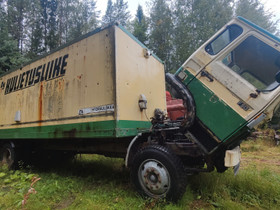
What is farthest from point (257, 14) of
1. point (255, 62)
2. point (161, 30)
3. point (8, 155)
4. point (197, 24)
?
point (8, 155)

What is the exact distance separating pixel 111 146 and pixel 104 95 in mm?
1153

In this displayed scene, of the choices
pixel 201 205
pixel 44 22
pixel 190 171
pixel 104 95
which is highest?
pixel 44 22

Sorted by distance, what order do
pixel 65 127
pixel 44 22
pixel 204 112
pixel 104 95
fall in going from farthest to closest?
pixel 44 22
pixel 65 127
pixel 104 95
pixel 204 112

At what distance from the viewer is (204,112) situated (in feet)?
8.92

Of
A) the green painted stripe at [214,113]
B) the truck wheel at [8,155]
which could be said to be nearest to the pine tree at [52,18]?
the truck wheel at [8,155]

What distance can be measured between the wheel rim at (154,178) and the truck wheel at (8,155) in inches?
167

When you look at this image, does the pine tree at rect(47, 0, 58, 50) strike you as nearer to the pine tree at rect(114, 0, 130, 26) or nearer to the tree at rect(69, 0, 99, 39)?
the tree at rect(69, 0, 99, 39)

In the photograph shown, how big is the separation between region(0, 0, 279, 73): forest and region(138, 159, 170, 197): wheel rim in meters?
16.0

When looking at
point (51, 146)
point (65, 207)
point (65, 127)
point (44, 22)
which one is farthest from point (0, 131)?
point (44, 22)

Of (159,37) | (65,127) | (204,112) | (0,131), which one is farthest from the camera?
(159,37)

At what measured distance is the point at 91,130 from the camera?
314 cm

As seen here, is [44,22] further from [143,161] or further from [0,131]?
[143,161]

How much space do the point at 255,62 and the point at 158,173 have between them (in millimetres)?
2361

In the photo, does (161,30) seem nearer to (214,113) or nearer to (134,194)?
(214,113)
